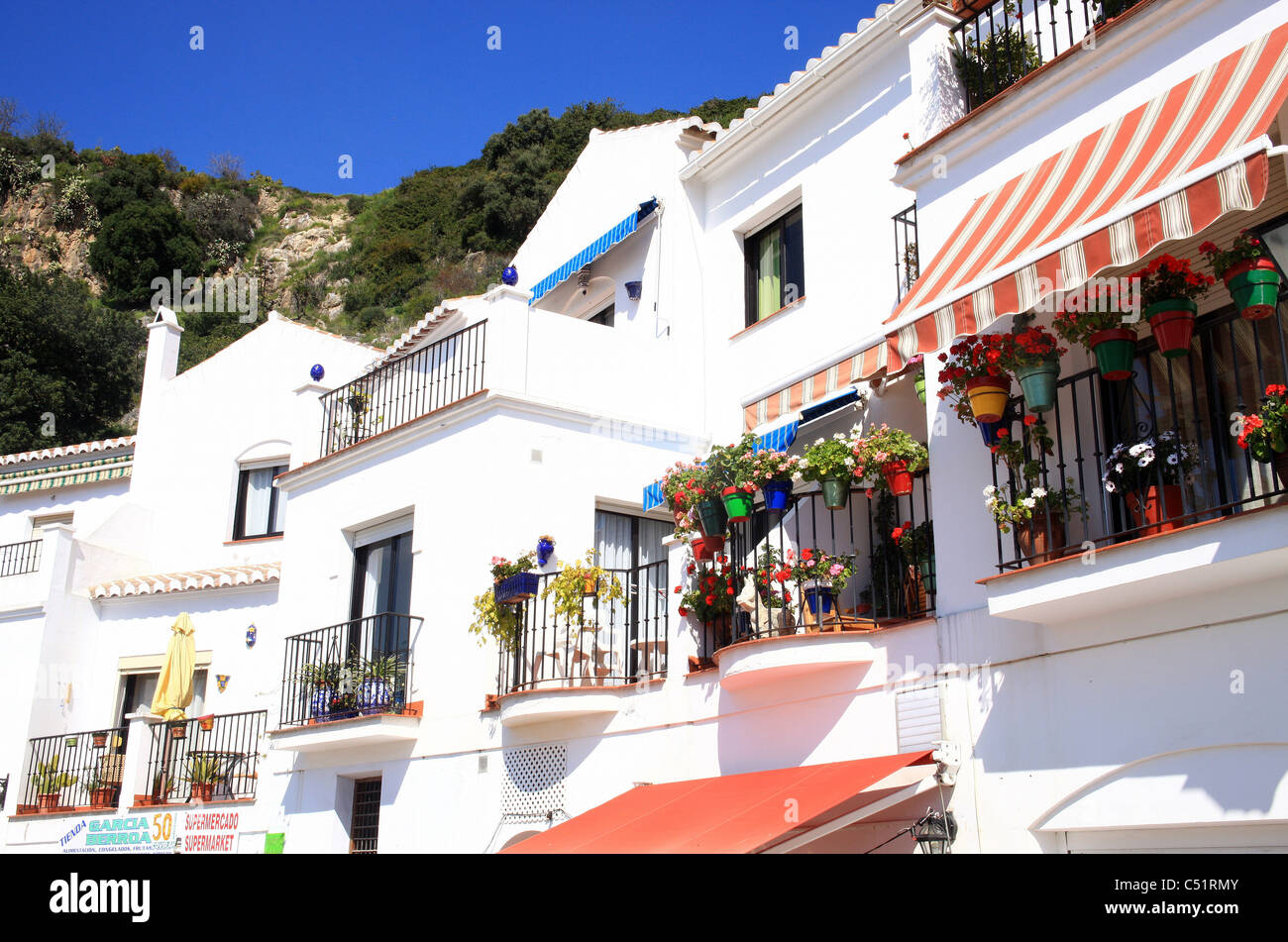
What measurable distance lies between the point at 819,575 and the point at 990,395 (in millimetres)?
2596

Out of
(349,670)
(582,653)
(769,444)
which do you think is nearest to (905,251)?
(769,444)

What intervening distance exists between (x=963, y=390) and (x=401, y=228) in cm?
5583

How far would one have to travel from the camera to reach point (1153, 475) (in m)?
8.24

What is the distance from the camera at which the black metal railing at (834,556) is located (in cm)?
1092

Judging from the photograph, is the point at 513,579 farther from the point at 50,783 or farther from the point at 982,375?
the point at 50,783

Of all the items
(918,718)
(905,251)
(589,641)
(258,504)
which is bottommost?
(918,718)

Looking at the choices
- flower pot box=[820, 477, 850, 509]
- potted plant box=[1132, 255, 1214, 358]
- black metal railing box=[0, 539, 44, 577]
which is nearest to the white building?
potted plant box=[1132, 255, 1214, 358]

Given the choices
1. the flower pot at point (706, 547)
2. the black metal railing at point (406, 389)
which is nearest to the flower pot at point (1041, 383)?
the flower pot at point (706, 547)

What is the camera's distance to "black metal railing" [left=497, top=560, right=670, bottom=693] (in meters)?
13.6

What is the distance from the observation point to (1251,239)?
7.69 m

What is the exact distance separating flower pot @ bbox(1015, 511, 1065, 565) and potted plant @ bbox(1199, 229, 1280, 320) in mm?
1941

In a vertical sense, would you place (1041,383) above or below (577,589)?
above
